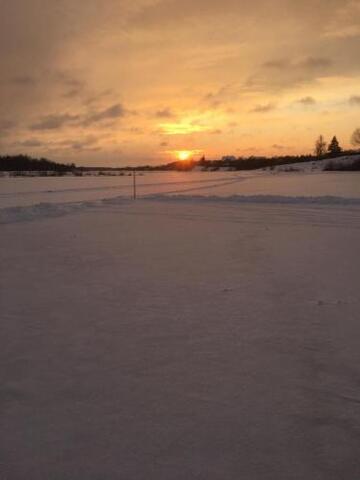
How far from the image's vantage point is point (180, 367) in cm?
291

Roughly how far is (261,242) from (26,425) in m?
6.58

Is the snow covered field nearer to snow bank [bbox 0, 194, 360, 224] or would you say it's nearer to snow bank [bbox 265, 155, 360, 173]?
snow bank [bbox 0, 194, 360, 224]

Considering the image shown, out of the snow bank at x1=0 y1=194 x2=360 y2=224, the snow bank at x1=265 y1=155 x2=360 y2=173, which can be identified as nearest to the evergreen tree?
the snow bank at x1=265 y1=155 x2=360 y2=173

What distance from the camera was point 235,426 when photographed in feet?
7.34

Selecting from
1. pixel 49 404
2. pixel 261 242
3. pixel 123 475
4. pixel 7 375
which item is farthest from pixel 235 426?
pixel 261 242

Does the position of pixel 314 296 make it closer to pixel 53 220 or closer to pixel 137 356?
pixel 137 356

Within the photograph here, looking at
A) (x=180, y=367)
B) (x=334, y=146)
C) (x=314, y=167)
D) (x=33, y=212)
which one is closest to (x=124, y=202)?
(x=33, y=212)

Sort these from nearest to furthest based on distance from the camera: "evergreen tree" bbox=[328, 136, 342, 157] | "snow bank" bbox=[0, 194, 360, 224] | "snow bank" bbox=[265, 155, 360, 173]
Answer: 1. "snow bank" bbox=[0, 194, 360, 224]
2. "snow bank" bbox=[265, 155, 360, 173]
3. "evergreen tree" bbox=[328, 136, 342, 157]

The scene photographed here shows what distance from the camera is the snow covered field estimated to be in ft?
6.60

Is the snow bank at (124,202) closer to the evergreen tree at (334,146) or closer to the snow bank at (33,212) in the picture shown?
the snow bank at (33,212)

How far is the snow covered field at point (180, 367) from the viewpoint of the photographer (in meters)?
2.01

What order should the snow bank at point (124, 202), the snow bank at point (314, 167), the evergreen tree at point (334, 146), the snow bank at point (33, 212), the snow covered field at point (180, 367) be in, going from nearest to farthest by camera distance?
the snow covered field at point (180, 367) → the snow bank at point (33, 212) → the snow bank at point (124, 202) → the snow bank at point (314, 167) → the evergreen tree at point (334, 146)

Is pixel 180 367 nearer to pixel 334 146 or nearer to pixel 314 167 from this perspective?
pixel 314 167

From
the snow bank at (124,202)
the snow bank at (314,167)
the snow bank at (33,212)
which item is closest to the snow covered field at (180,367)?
the snow bank at (33,212)
